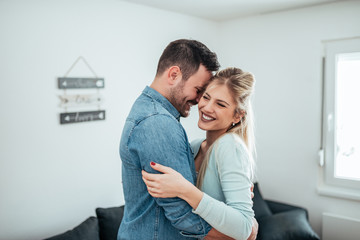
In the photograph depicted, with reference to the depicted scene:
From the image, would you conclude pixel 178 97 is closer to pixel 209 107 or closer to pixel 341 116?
pixel 209 107

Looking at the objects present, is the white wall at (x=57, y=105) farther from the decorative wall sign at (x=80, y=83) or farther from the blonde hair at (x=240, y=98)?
the blonde hair at (x=240, y=98)

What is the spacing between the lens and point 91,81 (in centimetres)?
240

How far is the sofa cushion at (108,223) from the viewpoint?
2244 millimetres

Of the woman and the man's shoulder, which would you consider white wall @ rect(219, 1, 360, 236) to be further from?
the man's shoulder

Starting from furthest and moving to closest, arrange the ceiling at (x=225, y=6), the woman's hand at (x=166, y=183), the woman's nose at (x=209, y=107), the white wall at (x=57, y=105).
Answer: the ceiling at (x=225, y=6)
the white wall at (x=57, y=105)
the woman's nose at (x=209, y=107)
the woman's hand at (x=166, y=183)

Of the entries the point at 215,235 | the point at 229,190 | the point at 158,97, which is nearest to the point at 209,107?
the point at 158,97

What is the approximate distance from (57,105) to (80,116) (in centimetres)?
20

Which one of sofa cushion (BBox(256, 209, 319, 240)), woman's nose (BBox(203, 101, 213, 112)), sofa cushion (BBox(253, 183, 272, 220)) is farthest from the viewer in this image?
sofa cushion (BBox(253, 183, 272, 220))

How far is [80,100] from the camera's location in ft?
7.67

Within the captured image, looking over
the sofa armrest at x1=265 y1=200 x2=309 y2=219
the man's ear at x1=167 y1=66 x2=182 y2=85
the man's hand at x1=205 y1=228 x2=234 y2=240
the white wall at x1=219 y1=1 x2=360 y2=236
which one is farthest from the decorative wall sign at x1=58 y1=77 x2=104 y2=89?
the sofa armrest at x1=265 y1=200 x2=309 y2=219

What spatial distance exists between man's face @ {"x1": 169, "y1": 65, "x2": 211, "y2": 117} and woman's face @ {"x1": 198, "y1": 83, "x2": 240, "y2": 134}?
0.04 metres

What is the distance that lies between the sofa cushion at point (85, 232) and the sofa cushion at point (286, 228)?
1418 millimetres

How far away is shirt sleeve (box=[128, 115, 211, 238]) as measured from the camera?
3.23 ft

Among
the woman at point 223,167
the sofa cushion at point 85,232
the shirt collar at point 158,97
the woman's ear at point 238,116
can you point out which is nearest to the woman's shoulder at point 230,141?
the woman at point 223,167
